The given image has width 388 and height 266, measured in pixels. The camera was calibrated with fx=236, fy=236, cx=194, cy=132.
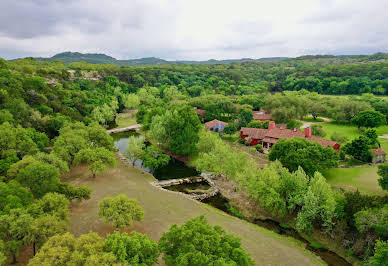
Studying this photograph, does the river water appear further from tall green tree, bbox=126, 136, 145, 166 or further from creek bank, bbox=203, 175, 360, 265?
creek bank, bbox=203, 175, 360, 265

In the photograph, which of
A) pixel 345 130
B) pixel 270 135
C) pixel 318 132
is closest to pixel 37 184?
pixel 270 135

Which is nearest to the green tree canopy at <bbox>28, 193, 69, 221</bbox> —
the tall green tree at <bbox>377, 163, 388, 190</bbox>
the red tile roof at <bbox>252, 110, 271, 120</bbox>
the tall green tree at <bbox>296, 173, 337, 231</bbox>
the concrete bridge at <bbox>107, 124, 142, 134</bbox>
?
the tall green tree at <bbox>296, 173, 337, 231</bbox>

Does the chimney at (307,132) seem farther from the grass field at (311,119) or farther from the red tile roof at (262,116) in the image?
the grass field at (311,119)

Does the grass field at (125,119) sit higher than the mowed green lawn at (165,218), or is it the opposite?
the grass field at (125,119)

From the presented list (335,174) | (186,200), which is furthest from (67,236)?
(335,174)

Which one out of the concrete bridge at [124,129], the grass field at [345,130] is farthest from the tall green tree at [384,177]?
the concrete bridge at [124,129]

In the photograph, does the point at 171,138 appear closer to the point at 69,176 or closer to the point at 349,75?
the point at 69,176

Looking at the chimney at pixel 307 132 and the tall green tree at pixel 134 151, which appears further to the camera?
the chimney at pixel 307 132
